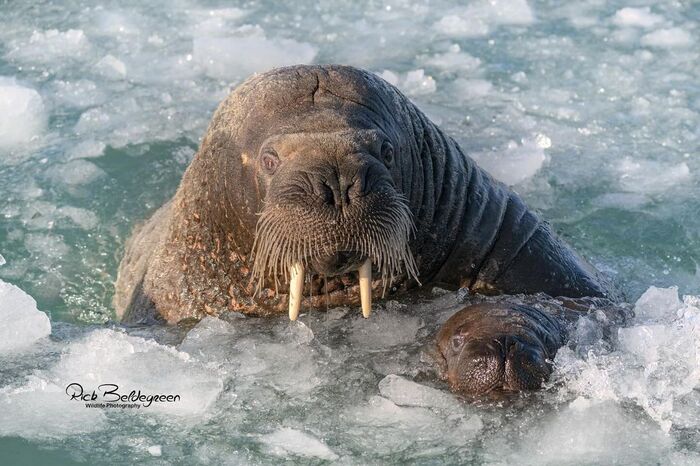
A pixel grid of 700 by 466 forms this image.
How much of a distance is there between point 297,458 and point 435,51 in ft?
23.1

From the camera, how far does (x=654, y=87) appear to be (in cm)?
1044

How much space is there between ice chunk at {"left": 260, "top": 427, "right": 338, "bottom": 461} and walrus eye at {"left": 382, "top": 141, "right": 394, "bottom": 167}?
5.03 feet

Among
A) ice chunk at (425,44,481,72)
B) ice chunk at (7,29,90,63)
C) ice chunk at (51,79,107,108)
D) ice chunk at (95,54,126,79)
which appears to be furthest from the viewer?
ice chunk at (7,29,90,63)

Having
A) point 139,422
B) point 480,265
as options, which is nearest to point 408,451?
point 139,422

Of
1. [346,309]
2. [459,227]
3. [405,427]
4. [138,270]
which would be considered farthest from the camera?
[138,270]

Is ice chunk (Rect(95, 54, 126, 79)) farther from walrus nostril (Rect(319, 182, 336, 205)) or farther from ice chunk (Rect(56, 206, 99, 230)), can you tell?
walrus nostril (Rect(319, 182, 336, 205))

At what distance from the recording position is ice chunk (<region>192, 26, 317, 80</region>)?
10.9 metres

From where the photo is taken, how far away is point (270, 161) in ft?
19.4

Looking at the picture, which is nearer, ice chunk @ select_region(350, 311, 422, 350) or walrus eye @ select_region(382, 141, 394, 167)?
walrus eye @ select_region(382, 141, 394, 167)

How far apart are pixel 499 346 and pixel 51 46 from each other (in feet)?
24.2

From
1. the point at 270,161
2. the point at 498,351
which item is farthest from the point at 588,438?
the point at 270,161

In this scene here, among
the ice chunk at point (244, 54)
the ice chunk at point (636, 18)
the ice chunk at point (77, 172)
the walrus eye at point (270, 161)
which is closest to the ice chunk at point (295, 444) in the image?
the walrus eye at point (270, 161)

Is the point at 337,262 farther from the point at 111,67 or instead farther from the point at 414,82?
the point at 111,67

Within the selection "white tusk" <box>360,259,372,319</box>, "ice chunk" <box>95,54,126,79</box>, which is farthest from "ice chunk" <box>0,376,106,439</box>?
"ice chunk" <box>95,54,126,79</box>
